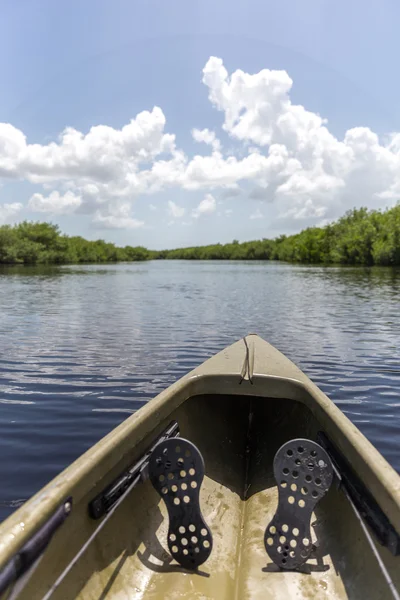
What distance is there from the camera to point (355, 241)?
9006cm

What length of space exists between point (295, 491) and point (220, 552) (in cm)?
77

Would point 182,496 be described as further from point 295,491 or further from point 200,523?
point 295,491

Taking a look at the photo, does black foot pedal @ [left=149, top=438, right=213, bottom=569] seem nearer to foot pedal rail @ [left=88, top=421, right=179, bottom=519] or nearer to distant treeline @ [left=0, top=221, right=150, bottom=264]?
foot pedal rail @ [left=88, top=421, right=179, bottom=519]

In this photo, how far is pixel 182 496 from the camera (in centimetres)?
354

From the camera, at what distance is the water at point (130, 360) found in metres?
6.71

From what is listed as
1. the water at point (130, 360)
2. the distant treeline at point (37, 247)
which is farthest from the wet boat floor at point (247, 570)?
the distant treeline at point (37, 247)

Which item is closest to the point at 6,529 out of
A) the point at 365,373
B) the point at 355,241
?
the point at 365,373

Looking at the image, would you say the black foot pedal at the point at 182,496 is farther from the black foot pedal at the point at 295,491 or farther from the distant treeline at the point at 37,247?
the distant treeline at the point at 37,247

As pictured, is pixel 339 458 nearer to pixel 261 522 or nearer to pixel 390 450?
pixel 261 522

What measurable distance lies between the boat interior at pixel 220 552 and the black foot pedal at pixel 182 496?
0.37 ft

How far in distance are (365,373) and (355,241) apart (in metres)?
84.7

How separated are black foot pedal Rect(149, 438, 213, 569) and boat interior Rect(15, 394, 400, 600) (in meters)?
0.11

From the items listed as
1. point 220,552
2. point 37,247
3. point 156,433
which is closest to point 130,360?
point 156,433

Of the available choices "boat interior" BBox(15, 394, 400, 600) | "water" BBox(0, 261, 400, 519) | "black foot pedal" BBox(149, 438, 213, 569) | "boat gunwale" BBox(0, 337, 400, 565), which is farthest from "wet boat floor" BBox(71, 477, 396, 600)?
"water" BBox(0, 261, 400, 519)
